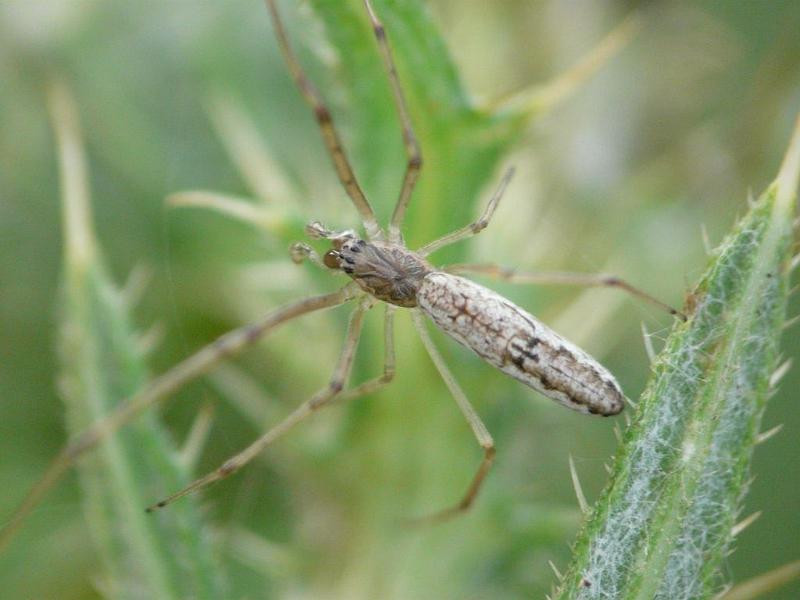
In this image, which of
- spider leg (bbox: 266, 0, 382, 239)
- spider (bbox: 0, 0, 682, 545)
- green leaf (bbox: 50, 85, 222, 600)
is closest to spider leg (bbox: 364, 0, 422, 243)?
spider (bbox: 0, 0, 682, 545)

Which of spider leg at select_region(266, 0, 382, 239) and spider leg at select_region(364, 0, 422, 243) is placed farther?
spider leg at select_region(266, 0, 382, 239)

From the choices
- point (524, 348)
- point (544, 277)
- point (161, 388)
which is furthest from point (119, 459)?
point (544, 277)

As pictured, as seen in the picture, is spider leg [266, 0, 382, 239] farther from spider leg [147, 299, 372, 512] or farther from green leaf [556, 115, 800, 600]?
green leaf [556, 115, 800, 600]

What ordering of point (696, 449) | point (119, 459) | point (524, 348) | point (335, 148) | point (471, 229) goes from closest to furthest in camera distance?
point (696, 449), point (119, 459), point (524, 348), point (471, 229), point (335, 148)

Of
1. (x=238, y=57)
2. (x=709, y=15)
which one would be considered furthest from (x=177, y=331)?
(x=709, y=15)

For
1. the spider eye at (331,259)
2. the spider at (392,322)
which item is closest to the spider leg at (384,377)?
the spider at (392,322)

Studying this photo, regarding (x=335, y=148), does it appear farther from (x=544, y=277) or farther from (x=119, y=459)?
(x=119, y=459)
